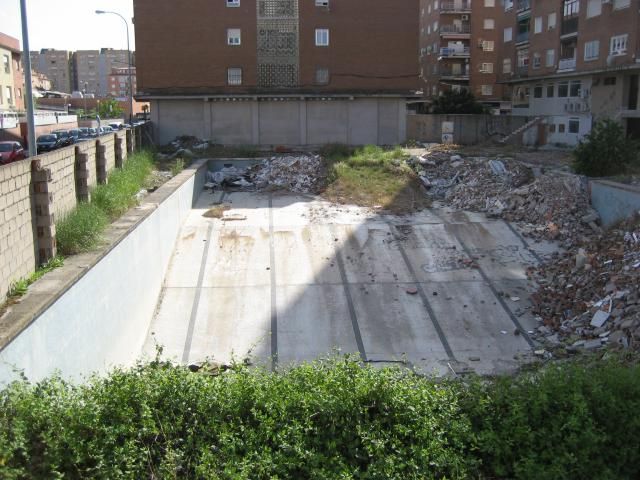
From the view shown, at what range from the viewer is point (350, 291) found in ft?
52.9

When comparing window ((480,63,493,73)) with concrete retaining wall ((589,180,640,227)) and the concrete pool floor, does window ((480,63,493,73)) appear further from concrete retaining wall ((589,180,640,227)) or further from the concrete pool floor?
the concrete pool floor

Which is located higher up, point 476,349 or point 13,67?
point 13,67

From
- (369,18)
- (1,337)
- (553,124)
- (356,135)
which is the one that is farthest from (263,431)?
(553,124)

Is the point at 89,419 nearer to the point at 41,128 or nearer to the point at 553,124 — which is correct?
the point at 553,124

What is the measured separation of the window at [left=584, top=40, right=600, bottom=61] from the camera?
43438mm

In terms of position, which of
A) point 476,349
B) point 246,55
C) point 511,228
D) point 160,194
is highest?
point 246,55

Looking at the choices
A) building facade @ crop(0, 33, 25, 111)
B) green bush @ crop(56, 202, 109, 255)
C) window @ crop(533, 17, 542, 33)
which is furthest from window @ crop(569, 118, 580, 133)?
building facade @ crop(0, 33, 25, 111)

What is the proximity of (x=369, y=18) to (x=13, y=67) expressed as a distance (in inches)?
1747

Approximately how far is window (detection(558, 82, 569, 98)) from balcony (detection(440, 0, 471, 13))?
95.0 ft

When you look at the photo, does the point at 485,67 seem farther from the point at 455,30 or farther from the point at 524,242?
the point at 524,242

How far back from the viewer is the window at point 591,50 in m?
43.4

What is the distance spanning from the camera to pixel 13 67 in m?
69.0

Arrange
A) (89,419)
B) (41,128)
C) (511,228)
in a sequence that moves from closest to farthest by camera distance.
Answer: (89,419) → (511,228) → (41,128)

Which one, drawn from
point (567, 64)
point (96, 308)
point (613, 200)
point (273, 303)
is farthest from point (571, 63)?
point (96, 308)
